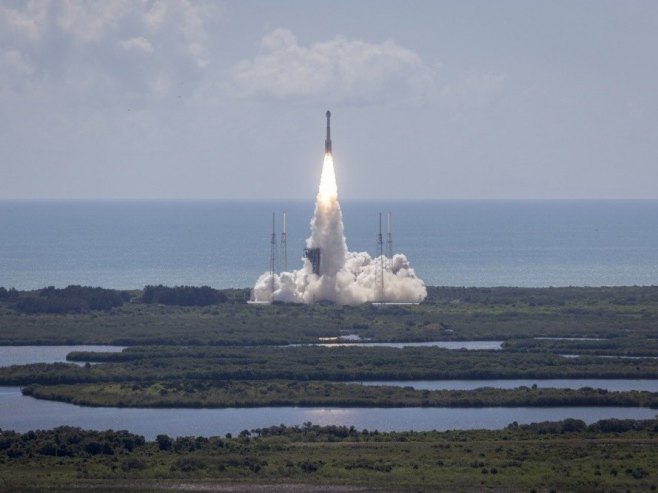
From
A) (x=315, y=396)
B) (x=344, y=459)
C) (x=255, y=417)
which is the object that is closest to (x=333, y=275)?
(x=315, y=396)

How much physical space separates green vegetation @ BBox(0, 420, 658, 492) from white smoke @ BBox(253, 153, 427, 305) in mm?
46618

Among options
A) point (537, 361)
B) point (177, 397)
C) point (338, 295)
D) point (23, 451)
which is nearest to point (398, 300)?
point (338, 295)

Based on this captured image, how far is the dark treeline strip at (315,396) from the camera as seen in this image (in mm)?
84938

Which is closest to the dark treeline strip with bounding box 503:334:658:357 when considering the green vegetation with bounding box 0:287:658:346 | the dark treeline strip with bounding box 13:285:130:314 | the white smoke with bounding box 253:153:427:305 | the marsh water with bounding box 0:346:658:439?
the green vegetation with bounding box 0:287:658:346

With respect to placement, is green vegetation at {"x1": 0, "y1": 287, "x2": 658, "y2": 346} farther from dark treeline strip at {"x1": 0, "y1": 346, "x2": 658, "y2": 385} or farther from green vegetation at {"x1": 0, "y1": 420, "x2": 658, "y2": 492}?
green vegetation at {"x1": 0, "y1": 420, "x2": 658, "y2": 492}

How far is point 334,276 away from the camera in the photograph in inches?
4980

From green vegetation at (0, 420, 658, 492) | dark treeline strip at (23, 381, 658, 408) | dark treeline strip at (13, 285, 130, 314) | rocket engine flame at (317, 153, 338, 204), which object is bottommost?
green vegetation at (0, 420, 658, 492)

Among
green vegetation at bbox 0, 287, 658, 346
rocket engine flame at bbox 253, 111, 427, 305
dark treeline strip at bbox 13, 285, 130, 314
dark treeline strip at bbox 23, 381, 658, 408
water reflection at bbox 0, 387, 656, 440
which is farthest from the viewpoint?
dark treeline strip at bbox 13, 285, 130, 314

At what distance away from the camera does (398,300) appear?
129125mm

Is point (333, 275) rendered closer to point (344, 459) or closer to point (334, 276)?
point (334, 276)

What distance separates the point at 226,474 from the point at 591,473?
13.6m

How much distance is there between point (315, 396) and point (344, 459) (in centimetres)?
1763

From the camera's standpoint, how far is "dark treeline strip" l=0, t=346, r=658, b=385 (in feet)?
305

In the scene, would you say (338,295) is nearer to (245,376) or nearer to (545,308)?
(545,308)
